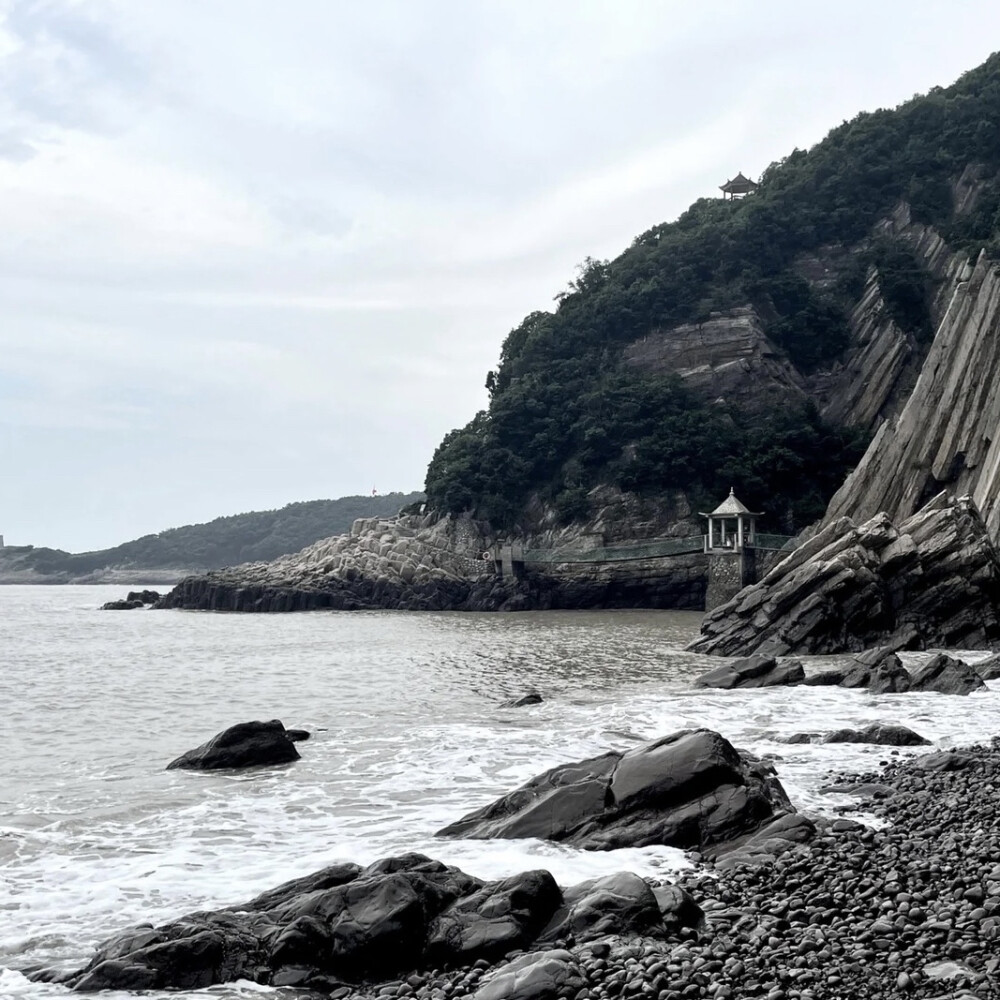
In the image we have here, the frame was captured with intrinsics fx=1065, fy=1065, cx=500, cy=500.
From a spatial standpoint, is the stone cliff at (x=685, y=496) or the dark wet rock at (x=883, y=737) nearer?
the dark wet rock at (x=883, y=737)

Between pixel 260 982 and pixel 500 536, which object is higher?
pixel 500 536

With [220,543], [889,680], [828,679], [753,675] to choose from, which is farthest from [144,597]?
[220,543]

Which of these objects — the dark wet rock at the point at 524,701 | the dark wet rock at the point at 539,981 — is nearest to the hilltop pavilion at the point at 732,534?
the dark wet rock at the point at 524,701

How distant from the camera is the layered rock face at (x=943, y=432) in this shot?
53.1 metres

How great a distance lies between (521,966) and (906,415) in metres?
53.3

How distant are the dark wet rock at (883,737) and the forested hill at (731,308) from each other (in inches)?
2193

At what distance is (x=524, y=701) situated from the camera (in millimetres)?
22938

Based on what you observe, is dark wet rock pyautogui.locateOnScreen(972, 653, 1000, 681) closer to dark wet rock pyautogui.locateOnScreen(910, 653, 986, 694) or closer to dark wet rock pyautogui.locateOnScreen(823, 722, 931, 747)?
dark wet rock pyautogui.locateOnScreen(910, 653, 986, 694)

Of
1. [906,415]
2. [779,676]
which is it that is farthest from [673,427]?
[779,676]

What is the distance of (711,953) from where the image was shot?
7.49 m

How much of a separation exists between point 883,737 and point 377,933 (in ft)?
35.4

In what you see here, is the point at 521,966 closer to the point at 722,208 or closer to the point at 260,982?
the point at 260,982

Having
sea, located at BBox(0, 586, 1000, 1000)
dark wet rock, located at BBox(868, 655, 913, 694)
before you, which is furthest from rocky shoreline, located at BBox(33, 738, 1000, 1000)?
dark wet rock, located at BBox(868, 655, 913, 694)

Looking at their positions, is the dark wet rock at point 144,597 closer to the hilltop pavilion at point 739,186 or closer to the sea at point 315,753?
the sea at point 315,753
